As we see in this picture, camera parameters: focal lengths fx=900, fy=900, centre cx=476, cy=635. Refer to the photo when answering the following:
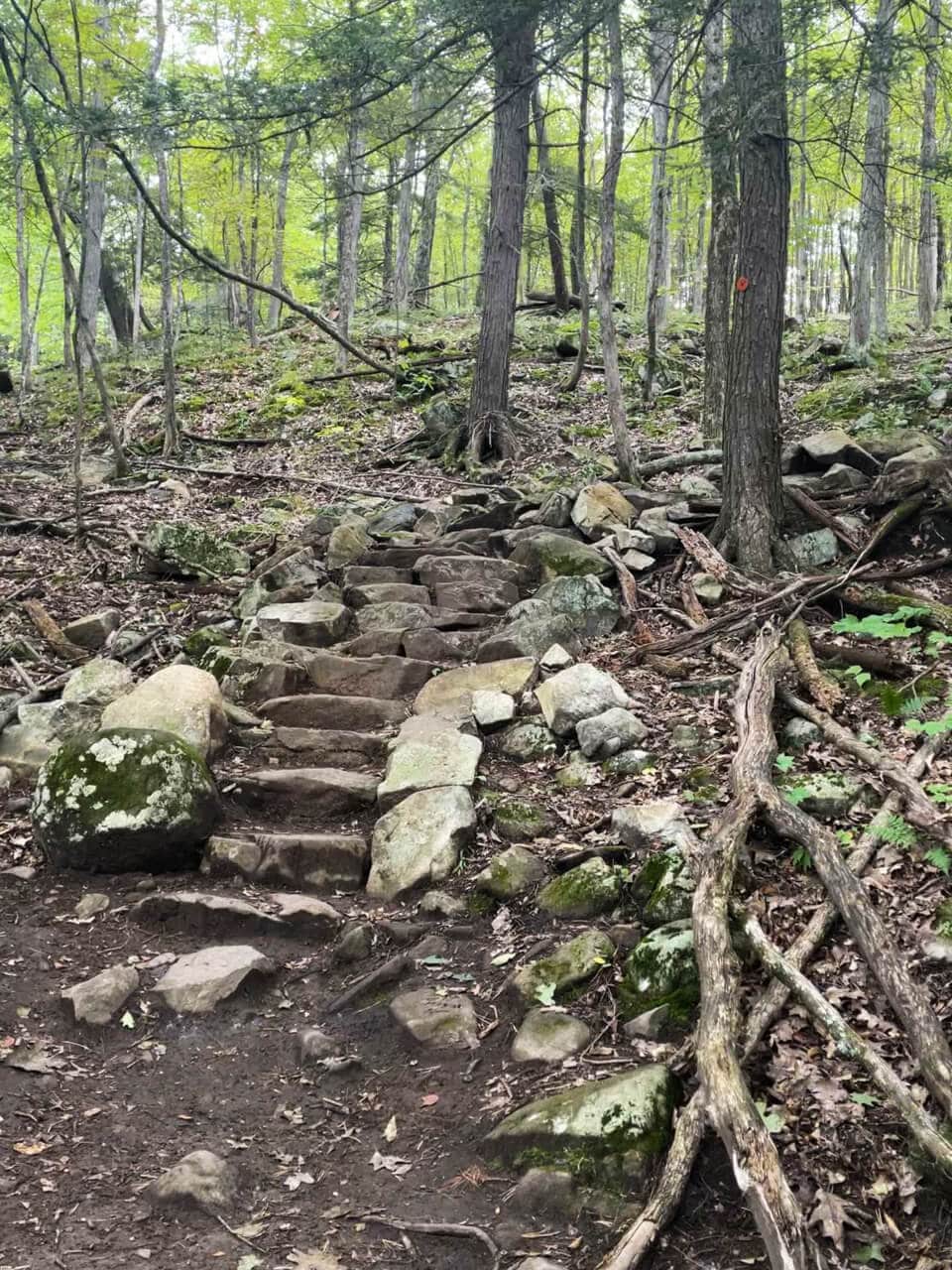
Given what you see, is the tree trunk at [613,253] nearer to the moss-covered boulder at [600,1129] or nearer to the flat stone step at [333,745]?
the flat stone step at [333,745]

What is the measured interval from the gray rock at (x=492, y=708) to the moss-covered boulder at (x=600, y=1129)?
9.80 feet

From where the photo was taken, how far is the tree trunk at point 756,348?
22.3 ft

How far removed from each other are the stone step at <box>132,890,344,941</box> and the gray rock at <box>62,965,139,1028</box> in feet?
1.53

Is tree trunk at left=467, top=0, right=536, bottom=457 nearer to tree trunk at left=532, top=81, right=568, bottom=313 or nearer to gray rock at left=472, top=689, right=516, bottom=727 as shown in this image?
tree trunk at left=532, top=81, right=568, bottom=313

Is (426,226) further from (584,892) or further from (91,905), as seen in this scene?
(584,892)

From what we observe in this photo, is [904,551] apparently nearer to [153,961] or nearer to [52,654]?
[153,961]

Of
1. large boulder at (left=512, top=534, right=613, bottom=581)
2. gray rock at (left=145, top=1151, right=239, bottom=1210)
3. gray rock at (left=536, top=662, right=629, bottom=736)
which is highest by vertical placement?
large boulder at (left=512, top=534, right=613, bottom=581)

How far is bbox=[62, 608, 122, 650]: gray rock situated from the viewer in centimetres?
778

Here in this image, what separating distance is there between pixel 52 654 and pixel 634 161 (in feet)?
85.0

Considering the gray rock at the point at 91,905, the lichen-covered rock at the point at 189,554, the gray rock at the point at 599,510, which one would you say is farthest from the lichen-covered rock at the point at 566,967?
the lichen-covered rock at the point at 189,554

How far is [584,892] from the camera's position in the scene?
430cm

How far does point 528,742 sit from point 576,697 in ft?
1.42

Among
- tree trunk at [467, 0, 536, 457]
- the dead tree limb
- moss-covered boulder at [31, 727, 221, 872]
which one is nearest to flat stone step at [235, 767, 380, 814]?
moss-covered boulder at [31, 727, 221, 872]

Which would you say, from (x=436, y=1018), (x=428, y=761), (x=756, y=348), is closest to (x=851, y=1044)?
(x=436, y=1018)
